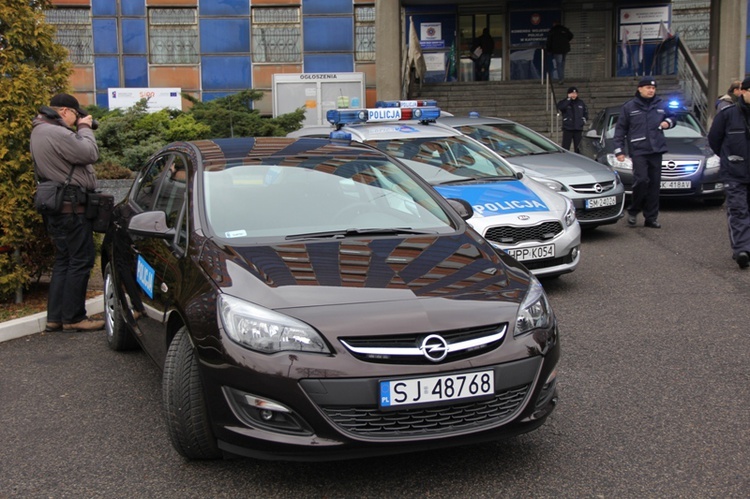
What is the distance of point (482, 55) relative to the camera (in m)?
26.3

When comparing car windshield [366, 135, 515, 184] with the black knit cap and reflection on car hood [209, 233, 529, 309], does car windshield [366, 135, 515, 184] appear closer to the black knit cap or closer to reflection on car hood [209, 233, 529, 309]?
the black knit cap

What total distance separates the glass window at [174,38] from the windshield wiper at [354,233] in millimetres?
22170

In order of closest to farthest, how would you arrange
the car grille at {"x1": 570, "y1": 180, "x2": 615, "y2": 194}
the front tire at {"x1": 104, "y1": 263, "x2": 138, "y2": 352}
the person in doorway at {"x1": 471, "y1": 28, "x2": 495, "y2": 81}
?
1. the front tire at {"x1": 104, "y1": 263, "x2": 138, "y2": 352}
2. the car grille at {"x1": 570, "y1": 180, "x2": 615, "y2": 194}
3. the person in doorway at {"x1": 471, "y1": 28, "x2": 495, "y2": 81}

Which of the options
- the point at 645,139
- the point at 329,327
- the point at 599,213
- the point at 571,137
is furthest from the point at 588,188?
the point at 329,327

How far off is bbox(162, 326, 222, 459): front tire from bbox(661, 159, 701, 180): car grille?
10.0 m

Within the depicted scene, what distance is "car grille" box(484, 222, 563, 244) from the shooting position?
764 centimetres

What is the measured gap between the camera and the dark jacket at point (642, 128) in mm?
11031

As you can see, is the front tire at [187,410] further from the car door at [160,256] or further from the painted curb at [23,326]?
the painted curb at [23,326]

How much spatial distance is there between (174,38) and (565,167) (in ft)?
57.5

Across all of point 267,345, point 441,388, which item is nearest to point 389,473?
point 441,388

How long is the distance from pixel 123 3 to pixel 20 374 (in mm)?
21549

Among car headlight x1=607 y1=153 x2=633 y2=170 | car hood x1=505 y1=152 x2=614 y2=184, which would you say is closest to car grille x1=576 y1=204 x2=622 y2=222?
car hood x1=505 y1=152 x2=614 y2=184

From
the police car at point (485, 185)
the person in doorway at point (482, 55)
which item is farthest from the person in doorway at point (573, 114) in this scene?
the person in doorway at point (482, 55)

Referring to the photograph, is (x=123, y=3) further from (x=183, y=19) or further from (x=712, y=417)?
(x=712, y=417)
